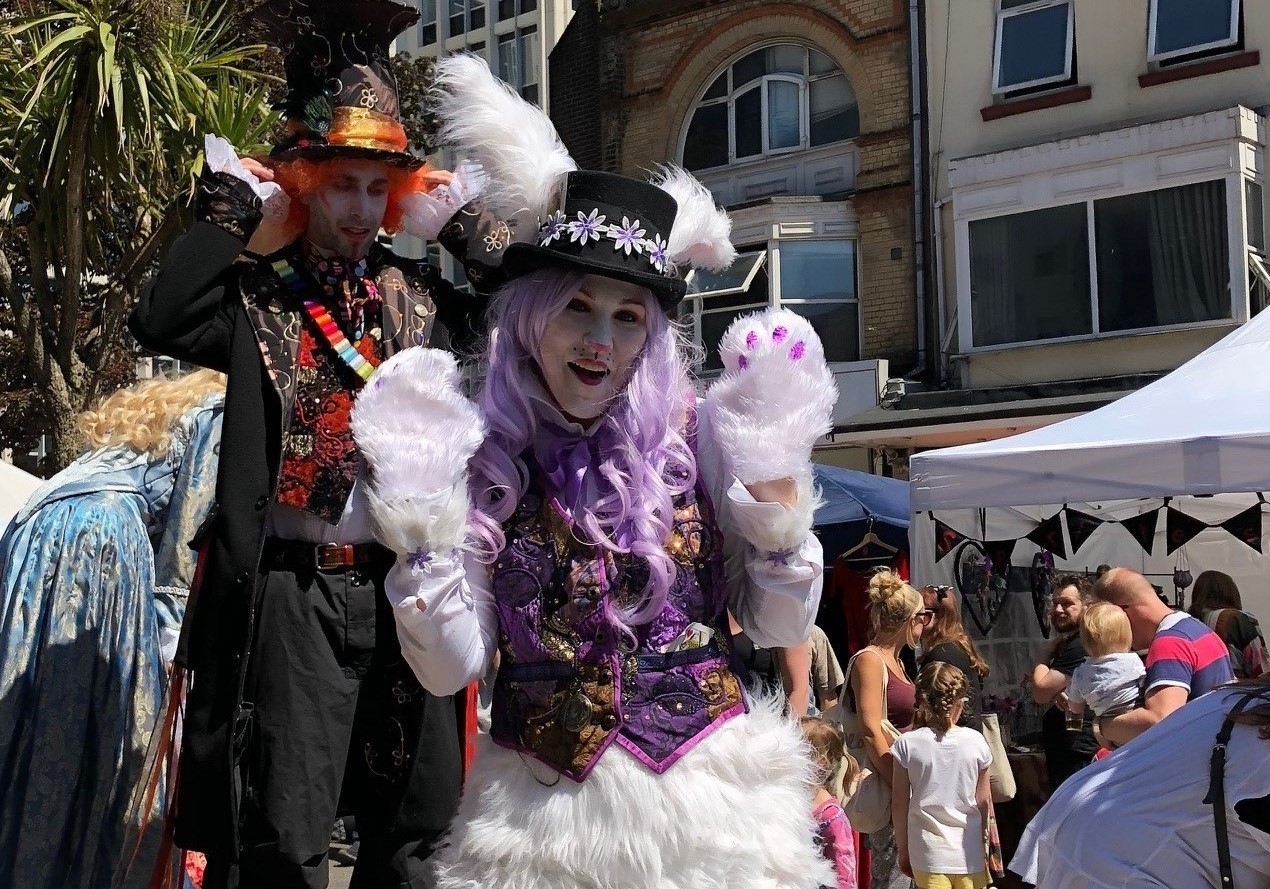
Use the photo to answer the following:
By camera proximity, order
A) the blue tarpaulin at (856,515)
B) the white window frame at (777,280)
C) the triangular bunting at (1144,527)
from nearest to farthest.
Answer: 1. the triangular bunting at (1144,527)
2. the blue tarpaulin at (856,515)
3. the white window frame at (777,280)

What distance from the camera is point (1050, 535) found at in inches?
393

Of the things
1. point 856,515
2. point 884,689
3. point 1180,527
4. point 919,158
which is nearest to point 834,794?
point 884,689

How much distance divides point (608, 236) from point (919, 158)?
1542cm

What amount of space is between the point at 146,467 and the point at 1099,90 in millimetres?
13550

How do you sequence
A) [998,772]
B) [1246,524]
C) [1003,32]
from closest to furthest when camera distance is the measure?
[998,772], [1246,524], [1003,32]

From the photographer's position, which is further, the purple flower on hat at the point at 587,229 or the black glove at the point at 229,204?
A: the black glove at the point at 229,204

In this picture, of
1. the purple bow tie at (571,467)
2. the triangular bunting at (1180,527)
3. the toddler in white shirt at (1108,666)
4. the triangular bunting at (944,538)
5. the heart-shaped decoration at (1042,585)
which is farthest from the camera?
the heart-shaped decoration at (1042,585)

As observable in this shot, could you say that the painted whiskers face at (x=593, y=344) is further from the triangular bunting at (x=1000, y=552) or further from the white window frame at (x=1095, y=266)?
the white window frame at (x=1095, y=266)

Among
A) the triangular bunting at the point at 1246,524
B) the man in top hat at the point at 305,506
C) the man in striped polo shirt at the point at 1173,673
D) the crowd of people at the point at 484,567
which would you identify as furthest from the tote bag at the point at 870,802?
the triangular bunting at the point at 1246,524

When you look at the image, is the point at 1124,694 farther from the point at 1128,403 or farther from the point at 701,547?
the point at 701,547

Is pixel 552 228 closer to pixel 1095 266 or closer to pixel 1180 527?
pixel 1180 527

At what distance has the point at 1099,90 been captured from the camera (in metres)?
15.7

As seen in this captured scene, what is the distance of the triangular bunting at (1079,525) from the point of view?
9.64 meters

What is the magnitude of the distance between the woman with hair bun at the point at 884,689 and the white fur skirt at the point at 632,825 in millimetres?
3722
